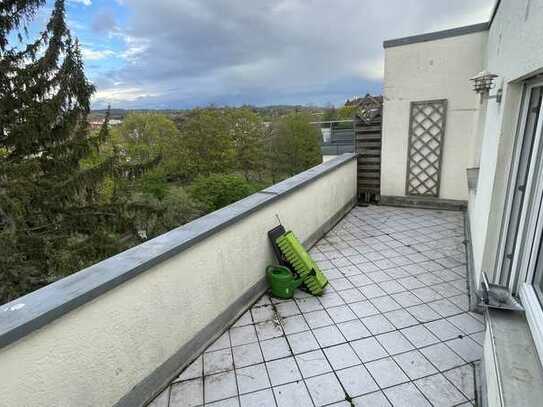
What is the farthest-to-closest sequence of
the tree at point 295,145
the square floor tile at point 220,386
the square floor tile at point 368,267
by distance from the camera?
the tree at point 295,145 < the square floor tile at point 368,267 < the square floor tile at point 220,386

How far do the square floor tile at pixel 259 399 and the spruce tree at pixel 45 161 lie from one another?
15.4 ft

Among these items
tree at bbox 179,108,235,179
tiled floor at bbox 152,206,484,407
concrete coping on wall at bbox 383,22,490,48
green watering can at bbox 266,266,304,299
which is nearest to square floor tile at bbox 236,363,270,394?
tiled floor at bbox 152,206,484,407

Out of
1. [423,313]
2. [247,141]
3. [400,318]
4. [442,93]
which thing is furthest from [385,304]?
[247,141]

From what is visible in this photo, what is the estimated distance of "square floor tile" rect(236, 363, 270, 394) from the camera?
1.96 metres

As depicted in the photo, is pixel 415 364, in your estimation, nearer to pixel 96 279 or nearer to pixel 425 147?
pixel 96 279

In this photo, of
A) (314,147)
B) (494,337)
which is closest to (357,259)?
(494,337)

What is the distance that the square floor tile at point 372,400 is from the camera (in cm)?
180

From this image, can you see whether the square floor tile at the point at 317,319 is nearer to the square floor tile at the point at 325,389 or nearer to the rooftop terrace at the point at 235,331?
the rooftop terrace at the point at 235,331

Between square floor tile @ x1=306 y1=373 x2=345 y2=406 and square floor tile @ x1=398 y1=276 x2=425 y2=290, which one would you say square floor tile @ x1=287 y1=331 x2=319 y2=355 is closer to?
square floor tile @ x1=306 y1=373 x2=345 y2=406

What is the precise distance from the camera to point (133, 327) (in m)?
1.72

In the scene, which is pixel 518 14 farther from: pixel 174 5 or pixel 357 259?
pixel 174 5

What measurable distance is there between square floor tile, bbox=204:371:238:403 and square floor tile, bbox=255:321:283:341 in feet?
1.39

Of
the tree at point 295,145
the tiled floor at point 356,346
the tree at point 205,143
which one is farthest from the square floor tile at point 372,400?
the tree at point 205,143

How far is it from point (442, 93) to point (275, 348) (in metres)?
4.86
